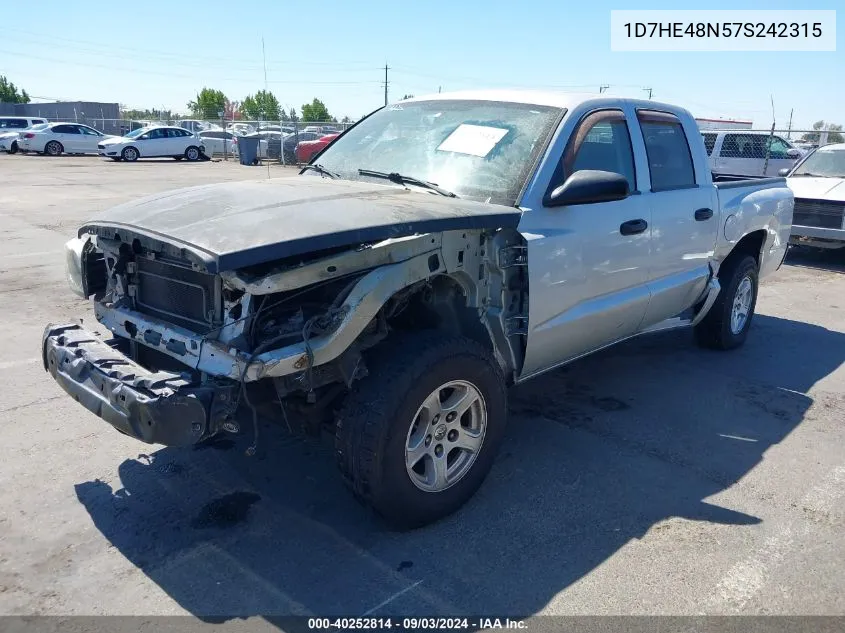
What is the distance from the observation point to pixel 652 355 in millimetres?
6137

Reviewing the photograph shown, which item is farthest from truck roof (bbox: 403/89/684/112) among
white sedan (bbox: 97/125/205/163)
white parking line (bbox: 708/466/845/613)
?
white sedan (bbox: 97/125/205/163)

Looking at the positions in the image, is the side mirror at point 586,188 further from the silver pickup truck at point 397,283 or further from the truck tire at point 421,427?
the truck tire at point 421,427

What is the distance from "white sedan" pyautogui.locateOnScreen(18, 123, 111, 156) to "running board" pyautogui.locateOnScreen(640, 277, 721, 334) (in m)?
32.3

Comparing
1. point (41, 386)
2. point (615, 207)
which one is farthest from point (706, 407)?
point (41, 386)

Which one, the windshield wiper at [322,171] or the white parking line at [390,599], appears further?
the windshield wiper at [322,171]

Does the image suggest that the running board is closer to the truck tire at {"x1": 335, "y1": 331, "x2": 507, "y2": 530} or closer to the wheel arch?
the wheel arch

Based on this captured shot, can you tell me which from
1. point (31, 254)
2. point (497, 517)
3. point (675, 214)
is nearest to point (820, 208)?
point (675, 214)

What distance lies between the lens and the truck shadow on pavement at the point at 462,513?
2.93 metres

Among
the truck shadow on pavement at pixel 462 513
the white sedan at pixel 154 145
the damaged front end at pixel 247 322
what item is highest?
the white sedan at pixel 154 145

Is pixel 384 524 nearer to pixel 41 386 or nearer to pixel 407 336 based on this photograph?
pixel 407 336

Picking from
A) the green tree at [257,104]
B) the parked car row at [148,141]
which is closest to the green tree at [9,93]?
the green tree at [257,104]

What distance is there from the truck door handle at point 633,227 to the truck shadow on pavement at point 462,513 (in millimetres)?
1248

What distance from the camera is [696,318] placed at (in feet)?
18.6

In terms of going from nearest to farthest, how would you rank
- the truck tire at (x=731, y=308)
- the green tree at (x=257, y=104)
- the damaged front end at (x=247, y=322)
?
the damaged front end at (x=247, y=322) → the truck tire at (x=731, y=308) → the green tree at (x=257, y=104)
